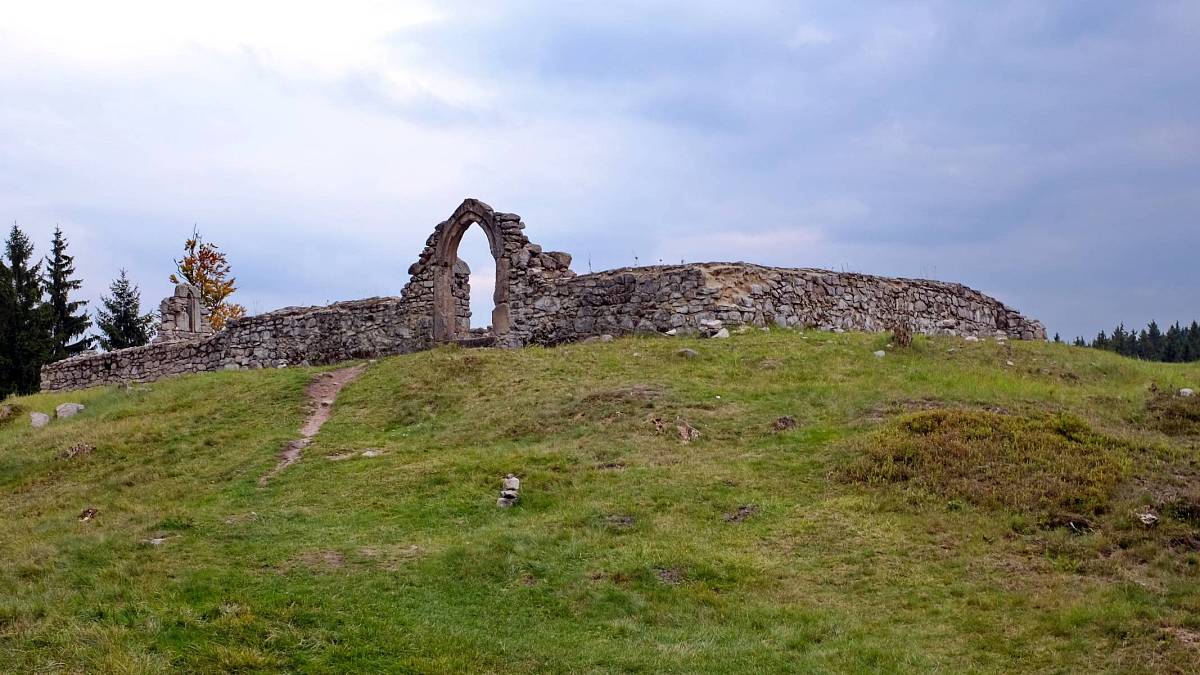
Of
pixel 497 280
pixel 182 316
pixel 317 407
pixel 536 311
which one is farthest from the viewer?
pixel 182 316

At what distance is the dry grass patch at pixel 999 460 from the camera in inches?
414

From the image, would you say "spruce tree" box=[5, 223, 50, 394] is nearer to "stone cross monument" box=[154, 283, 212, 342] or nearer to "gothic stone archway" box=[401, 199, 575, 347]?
"stone cross monument" box=[154, 283, 212, 342]

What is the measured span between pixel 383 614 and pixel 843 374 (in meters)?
→ 9.67

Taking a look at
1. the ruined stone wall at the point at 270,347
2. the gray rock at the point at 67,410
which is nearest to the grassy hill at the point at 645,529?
the gray rock at the point at 67,410

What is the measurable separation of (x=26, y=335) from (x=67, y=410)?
17.9 m

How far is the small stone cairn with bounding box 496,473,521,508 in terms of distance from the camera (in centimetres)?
1146

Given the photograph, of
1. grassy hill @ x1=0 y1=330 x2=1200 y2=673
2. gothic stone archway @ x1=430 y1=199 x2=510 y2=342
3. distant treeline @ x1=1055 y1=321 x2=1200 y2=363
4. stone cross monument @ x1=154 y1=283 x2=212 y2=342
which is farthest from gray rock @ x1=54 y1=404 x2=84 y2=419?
distant treeline @ x1=1055 y1=321 x2=1200 y2=363

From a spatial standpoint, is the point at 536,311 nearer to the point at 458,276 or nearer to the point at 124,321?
the point at 458,276

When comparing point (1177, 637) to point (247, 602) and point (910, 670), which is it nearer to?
point (910, 670)

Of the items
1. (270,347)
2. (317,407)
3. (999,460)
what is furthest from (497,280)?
(999,460)

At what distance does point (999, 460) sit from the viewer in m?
11.5

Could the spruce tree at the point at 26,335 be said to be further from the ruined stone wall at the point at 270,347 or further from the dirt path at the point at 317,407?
the dirt path at the point at 317,407

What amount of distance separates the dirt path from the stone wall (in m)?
3.35

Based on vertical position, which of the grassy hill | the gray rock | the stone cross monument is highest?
the stone cross monument
